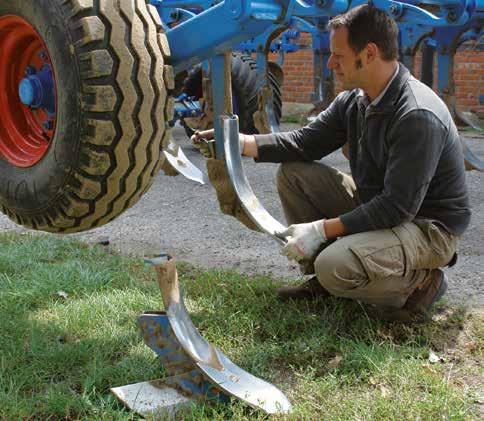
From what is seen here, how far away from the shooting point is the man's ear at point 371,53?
8.66ft

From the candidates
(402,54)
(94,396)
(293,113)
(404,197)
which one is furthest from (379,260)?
(293,113)

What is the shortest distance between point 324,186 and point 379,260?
543 millimetres

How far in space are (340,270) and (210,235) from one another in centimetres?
171

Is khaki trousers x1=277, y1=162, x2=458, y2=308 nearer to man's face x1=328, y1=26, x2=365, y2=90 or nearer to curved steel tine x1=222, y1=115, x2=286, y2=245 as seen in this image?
curved steel tine x1=222, y1=115, x2=286, y2=245

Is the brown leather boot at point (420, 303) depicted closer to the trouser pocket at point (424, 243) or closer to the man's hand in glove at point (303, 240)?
the trouser pocket at point (424, 243)

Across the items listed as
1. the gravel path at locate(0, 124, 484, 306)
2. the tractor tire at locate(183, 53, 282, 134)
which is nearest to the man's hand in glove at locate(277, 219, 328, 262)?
the gravel path at locate(0, 124, 484, 306)

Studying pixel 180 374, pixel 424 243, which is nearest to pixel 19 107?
pixel 180 374

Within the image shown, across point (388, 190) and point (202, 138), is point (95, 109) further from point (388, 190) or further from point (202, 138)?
point (388, 190)

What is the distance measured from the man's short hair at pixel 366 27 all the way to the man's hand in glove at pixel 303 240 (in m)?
0.63

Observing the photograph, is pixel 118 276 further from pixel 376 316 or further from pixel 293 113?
pixel 293 113

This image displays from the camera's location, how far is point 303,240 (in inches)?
104

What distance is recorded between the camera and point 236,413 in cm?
222

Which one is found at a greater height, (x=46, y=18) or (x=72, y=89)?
(x=46, y=18)

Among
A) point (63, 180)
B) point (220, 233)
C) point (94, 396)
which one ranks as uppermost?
point (63, 180)
